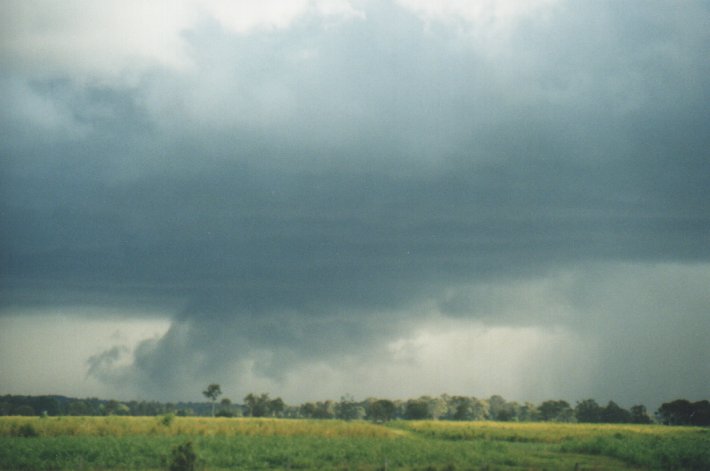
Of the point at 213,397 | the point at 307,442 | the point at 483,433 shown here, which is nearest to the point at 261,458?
the point at 307,442

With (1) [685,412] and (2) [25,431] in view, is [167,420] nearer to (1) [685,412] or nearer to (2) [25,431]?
(2) [25,431]

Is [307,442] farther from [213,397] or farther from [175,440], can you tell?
[213,397]

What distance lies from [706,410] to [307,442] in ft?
519

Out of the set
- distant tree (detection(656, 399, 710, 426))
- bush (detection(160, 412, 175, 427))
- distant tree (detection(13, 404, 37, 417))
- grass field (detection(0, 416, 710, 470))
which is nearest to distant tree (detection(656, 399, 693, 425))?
distant tree (detection(656, 399, 710, 426))

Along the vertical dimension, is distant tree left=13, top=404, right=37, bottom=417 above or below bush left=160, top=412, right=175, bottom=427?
below

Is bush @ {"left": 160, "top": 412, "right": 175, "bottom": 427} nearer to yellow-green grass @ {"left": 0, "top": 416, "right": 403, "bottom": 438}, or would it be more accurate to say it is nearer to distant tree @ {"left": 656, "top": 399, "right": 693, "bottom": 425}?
yellow-green grass @ {"left": 0, "top": 416, "right": 403, "bottom": 438}

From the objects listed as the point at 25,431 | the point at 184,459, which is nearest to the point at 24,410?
the point at 25,431

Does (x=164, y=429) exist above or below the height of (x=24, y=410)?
above

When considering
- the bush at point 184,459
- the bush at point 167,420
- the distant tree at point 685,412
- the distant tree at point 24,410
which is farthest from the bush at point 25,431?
the distant tree at point 685,412

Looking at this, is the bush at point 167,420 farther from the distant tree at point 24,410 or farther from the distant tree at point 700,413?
the distant tree at point 700,413

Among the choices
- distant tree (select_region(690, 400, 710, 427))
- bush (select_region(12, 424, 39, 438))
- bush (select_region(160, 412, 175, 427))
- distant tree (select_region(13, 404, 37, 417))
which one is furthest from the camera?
distant tree (select_region(690, 400, 710, 427))

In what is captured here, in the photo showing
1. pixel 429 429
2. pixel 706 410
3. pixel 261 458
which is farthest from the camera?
pixel 706 410

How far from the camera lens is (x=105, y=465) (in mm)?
50500

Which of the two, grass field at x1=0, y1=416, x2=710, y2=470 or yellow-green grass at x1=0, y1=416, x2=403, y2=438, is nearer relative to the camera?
grass field at x1=0, y1=416, x2=710, y2=470
